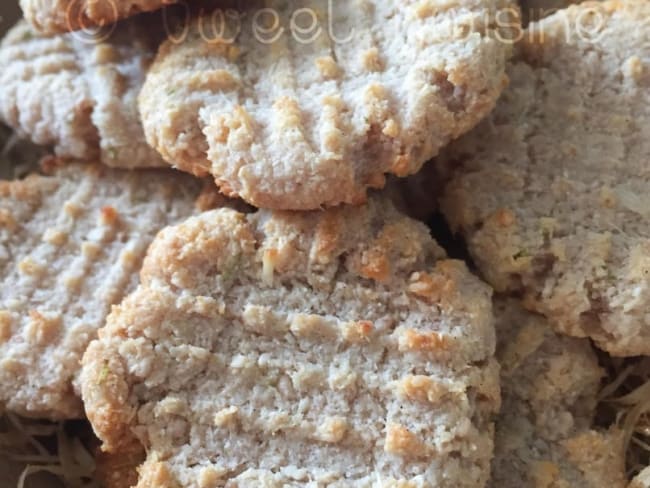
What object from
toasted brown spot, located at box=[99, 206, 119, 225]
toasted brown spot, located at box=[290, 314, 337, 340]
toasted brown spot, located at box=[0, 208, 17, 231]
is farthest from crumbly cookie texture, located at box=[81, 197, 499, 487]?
toasted brown spot, located at box=[0, 208, 17, 231]

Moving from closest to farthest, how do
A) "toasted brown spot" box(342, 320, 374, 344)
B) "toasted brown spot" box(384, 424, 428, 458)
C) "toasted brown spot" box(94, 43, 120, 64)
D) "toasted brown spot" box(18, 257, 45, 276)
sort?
"toasted brown spot" box(384, 424, 428, 458), "toasted brown spot" box(342, 320, 374, 344), "toasted brown spot" box(18, 257, 45, 276), "toasted brown spot" box(94, 43, 120, 64)

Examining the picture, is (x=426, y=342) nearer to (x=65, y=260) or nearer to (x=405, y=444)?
(x=405, y=444)

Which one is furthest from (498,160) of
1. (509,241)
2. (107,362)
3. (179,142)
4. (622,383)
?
(107,362)

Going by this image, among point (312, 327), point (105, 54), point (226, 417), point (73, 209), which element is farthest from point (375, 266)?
point (105, 54)

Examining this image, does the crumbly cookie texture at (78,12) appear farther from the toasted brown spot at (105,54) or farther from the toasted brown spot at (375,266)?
the toasted brown spot at (375,266)

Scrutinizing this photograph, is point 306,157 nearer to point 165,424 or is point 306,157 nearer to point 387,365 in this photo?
point 387,365

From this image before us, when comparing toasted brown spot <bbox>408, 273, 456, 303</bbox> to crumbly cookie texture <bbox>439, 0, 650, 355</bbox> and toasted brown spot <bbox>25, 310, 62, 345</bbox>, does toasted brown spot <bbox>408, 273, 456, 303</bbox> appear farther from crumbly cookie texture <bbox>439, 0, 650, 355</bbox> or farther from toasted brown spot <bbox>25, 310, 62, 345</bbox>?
toasted brown spot <bbox>25, 310, 62, 345</bbox>

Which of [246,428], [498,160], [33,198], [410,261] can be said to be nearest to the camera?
[246,428]

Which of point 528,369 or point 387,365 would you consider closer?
point 387,365
